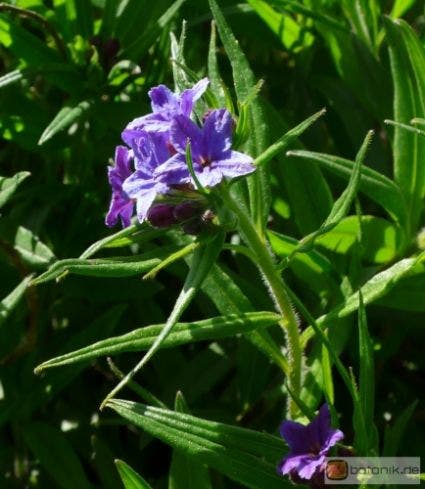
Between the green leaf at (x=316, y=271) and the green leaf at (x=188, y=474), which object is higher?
the green leaf at (x=316, y=271)

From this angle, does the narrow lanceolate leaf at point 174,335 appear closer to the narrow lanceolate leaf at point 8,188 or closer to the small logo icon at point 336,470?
the small logo icon at point 336,470

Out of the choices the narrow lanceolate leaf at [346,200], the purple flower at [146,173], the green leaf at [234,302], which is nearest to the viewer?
the purple flower at [146,173]

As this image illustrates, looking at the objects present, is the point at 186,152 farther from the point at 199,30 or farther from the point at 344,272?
the point at 199,30

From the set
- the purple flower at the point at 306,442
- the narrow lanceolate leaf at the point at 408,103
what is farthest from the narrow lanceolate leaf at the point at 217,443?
the narrow lanceolate leaf at the point at 408,103

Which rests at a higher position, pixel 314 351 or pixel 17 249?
pixel 17 249

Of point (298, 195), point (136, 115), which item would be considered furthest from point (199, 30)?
point (298, 195)

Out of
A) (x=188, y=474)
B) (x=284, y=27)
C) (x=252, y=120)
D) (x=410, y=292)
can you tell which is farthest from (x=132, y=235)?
(x=284, y=27)

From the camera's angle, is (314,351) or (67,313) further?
(67,313)
